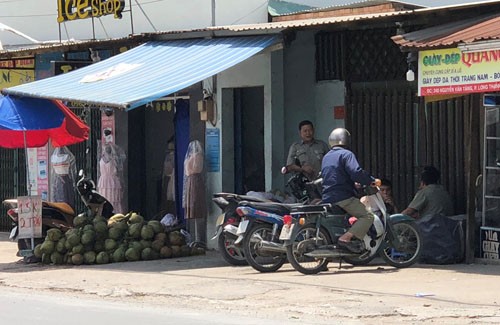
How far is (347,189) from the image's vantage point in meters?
12.4

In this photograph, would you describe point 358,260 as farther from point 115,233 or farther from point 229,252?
point 115,233

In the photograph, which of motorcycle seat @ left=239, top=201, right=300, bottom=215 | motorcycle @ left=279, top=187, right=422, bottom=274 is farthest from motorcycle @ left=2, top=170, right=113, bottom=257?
motorcycle @ left=279, top=187, right=422, bottom=274

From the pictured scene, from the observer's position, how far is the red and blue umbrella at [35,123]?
1451 centimetres

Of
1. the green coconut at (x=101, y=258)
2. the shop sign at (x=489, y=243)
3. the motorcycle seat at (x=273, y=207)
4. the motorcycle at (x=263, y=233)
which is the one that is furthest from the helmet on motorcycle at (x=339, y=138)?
the green coconut at (x=101, y=258)

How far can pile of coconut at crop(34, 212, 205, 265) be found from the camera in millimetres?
14242

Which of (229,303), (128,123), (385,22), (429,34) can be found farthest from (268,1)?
(229,303)

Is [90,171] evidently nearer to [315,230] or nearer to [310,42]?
[310,42]

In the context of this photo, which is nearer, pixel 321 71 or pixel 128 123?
pixel 321 71

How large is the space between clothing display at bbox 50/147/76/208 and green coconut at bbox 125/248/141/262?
399 centimetres

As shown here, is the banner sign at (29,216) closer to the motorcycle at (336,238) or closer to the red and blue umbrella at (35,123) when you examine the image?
the red and blue umbrella at (35,123)

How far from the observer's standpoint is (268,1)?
18500 millimetres

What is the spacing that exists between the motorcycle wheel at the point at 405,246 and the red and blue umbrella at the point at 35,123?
533 cm

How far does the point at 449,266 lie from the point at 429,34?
2.81 metres

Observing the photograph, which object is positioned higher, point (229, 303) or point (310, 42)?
point (310, 42)
